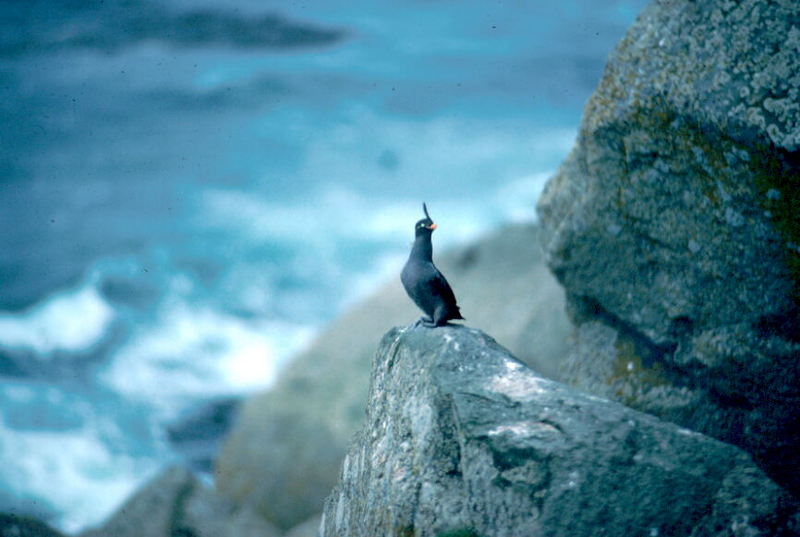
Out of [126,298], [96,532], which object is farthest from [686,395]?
[126,298]

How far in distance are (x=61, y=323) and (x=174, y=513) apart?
9433 mm

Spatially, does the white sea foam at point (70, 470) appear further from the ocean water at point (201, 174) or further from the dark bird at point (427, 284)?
the dark bird at point (427, 284)

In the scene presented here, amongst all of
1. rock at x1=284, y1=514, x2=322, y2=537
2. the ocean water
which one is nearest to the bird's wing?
rock at x1=284, y1=514, x2=322, y2=537

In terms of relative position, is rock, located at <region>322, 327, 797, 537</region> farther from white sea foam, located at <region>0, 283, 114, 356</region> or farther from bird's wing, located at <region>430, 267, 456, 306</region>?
white sea foam, located at <region>0, 283, 114, 356</region>

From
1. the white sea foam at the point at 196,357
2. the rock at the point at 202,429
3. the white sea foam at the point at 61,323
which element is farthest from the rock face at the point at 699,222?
the white sea foam at the point at 61,323

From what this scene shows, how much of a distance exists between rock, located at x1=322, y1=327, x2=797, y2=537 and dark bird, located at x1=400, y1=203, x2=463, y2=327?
1.51 ft

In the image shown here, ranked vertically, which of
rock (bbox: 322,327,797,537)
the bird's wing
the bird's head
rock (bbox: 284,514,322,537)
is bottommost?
rock (bbox: 322,327,797,537)

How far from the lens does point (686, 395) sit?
5465 millimetres

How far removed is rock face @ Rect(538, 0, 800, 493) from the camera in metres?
4.77

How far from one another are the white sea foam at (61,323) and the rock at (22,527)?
9.79 meters

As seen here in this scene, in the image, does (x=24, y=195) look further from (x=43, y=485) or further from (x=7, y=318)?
(x=43, y=485)

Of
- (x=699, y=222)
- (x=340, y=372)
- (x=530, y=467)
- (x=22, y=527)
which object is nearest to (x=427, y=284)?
(x=530, y=467)

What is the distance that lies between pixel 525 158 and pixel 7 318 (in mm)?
12970

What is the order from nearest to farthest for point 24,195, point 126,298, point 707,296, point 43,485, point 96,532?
point 707,296 < point 96,532 < point 43,485 < point 24,195 < point 126,298
